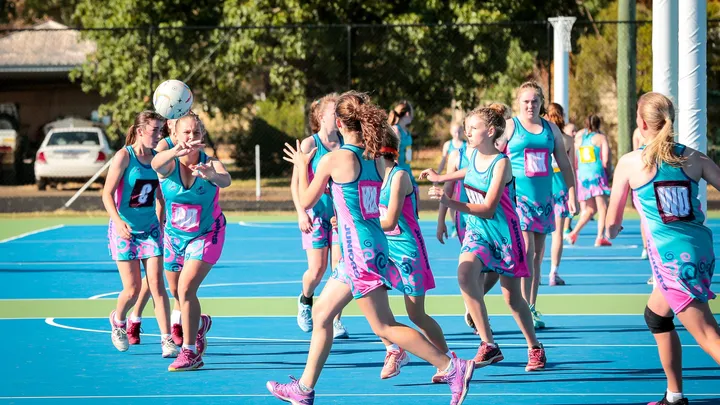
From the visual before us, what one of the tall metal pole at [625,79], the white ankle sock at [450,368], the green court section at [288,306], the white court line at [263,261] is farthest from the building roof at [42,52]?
the white ankle sock at [450,368]

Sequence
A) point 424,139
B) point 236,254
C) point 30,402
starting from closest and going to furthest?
point 30,402 < point 236,254 < point 424,139

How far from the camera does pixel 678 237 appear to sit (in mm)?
6547

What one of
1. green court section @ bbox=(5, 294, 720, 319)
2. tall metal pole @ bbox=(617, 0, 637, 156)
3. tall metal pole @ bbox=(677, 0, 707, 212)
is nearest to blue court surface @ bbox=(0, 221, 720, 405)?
green court section @ bbox=(5, 294, 720, 319)

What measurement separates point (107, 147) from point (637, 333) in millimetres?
20416

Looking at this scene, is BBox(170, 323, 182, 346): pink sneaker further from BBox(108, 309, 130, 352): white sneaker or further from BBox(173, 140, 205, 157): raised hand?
BBox(173, 140, 205, 157): raised hand

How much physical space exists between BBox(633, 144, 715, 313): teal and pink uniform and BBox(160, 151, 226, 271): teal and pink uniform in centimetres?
308

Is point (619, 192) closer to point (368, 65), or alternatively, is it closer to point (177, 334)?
point (177, 334)

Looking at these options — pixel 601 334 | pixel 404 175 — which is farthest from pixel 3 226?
pixel 404 175

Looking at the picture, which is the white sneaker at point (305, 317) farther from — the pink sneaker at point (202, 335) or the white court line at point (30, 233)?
the white court line at point (30, 233)

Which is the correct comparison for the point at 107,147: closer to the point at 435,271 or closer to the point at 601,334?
the point at 435,271

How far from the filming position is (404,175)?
7.00 metres

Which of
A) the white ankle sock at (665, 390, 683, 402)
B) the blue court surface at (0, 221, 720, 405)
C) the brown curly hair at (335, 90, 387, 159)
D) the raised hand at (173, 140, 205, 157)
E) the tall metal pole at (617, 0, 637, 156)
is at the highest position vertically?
the tall metal pole at (617, 0, 637, 156)

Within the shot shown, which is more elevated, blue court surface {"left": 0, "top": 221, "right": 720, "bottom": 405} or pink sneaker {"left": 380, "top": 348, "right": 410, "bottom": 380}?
pink sneaker {"left": 380, "top": 348, "right": 410, "bottom": 380}

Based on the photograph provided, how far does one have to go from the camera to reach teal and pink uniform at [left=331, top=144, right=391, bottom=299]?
6734 mm
